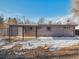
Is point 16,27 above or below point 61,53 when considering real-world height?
above

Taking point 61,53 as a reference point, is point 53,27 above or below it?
above

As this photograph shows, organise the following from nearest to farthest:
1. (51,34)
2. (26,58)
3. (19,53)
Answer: (26,58) → (19,53) → (51,34)

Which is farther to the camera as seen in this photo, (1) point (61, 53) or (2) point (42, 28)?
(2) point (42, 28)

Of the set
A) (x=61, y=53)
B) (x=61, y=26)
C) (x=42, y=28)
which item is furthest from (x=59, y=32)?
(x=61, y=53)

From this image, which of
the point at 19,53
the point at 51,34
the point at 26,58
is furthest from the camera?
the point at 51,34

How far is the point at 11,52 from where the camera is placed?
9281 millimetres

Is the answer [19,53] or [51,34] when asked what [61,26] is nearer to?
[51,34]

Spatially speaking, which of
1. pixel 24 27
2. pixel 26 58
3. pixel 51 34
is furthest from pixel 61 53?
pixel 24 27

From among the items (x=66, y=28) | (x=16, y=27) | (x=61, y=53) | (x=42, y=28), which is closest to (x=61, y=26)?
(x=66, y=28)

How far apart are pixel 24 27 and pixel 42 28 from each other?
2396mm

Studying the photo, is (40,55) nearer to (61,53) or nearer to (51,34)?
(61,53)

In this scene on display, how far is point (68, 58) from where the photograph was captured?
8.79 meters

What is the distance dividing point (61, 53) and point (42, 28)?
33.5 ft

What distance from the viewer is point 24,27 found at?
19.8m
